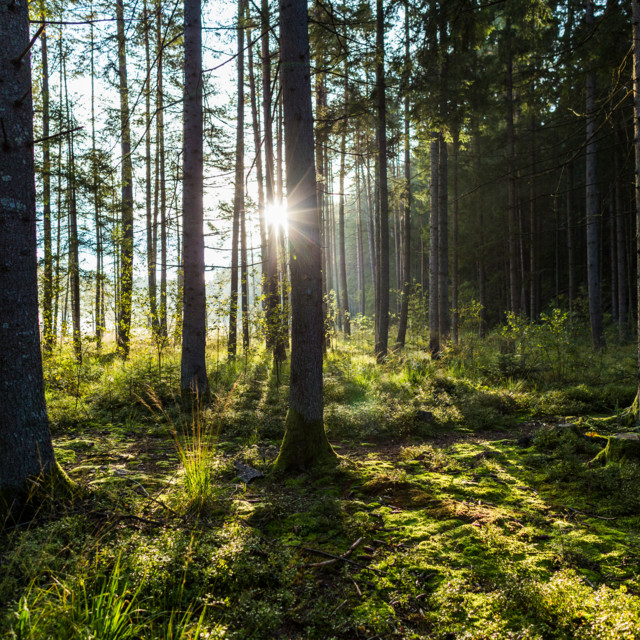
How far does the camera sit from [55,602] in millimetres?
1925

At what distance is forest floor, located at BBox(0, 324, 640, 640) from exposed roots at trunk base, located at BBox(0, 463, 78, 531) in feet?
0.20

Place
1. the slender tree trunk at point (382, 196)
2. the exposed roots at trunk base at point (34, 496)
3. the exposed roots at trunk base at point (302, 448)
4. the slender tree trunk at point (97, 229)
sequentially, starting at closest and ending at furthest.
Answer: the exposed roots at trunk base at point (34, 496) → the exposed roots at trunk base at point (302, 448) → the slender tree trunk at point (97, 229) → the slender tree trunk at point (382, 196)

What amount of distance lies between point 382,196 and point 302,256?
26.2 ft

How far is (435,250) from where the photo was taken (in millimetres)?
12758

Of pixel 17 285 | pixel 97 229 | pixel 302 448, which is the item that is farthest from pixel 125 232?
pixel 302 448

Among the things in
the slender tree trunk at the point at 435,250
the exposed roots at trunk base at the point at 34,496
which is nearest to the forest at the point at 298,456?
the exposed roots at trunk base at the point at 34,496

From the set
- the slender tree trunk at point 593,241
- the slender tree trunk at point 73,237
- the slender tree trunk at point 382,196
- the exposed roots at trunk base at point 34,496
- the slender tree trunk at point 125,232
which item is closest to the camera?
the exposed roots at trunk base at point 34,496

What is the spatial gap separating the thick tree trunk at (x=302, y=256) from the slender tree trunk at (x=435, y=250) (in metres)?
8.52

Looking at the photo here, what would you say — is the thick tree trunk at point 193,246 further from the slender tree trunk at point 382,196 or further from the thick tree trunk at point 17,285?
the slender tree trunk at point 382,196

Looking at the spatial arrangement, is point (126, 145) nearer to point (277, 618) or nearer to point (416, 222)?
point (277, 618)

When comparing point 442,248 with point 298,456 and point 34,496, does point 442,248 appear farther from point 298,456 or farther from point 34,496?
point 34,496

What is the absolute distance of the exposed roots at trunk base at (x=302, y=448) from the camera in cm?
436

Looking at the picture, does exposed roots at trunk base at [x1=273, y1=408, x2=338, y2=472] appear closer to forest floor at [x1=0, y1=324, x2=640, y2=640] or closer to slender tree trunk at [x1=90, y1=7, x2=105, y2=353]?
forest floor at [x1=0, y1=324, x2=640, y2=640]

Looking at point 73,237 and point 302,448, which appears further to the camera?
point 73,237
